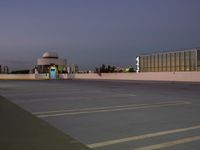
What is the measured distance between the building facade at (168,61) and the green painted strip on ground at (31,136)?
1816 inches

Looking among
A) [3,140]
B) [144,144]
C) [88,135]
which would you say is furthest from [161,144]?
[3,140]

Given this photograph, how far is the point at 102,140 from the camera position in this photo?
23.1ft

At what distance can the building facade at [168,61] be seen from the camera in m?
54.5

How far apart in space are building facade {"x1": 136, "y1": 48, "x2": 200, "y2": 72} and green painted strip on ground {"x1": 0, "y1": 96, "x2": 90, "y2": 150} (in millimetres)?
46136

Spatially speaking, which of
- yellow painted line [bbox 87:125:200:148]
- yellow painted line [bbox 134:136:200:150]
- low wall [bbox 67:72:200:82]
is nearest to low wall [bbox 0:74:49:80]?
low wall [bbox 67:72:200:82]

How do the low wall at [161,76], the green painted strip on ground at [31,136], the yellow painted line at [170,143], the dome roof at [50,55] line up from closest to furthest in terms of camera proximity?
the yellow painted line at [170,143], the green painted strip on ground at [31,136], the low wall at [161,76], the dome roof at [50,55]

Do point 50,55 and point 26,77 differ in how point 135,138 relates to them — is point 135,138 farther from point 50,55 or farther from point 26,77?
point 50,55

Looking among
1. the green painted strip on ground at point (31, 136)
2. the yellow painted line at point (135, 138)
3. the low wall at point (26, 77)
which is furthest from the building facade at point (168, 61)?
the yellow painted line at point (135, 138)

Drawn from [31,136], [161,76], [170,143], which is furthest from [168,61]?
[170,143]

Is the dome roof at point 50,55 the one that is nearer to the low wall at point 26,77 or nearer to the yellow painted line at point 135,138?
the low wall at point 26,77

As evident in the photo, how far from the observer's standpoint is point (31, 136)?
7.48m

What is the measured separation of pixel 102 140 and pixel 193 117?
3946mm

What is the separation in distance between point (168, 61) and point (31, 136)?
5734cm

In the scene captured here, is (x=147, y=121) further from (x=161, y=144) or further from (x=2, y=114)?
(x=2, y=114)
